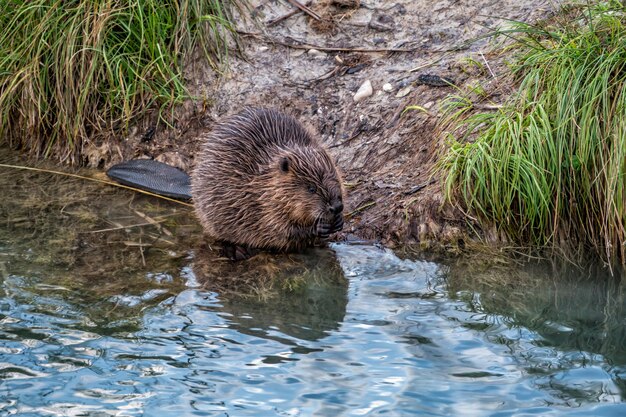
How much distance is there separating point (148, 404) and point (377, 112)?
9.70 feet

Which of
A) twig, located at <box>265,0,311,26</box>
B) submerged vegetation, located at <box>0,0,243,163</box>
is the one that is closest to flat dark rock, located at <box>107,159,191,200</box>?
submerged vegetation, located at <box>0,0,243,163</box>

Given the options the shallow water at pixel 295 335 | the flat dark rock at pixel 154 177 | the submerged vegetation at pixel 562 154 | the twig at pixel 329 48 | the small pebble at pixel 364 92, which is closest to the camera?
the shallow water at pixel 295 335

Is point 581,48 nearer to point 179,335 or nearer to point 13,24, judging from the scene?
point 179,335

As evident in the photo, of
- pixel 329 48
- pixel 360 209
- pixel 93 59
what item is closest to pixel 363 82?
pixel 329 48

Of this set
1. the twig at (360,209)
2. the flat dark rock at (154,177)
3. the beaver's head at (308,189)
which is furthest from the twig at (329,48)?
the beaver's head at (308,189)

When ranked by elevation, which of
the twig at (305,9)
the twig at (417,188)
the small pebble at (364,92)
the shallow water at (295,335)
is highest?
the twig at (305,9)

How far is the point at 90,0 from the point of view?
6051 millimetres

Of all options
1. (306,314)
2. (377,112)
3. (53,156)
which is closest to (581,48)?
(377,112)

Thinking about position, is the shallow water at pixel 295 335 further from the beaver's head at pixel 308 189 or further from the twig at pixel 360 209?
the twig at pixel 360 209

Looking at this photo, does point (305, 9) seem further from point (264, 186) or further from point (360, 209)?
point (264, 186)

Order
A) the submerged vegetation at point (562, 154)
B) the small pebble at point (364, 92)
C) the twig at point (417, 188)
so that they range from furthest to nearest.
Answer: the small pebble at point (364, 92) → the twig at point (417, 188) → the submerged vegetation at point (562, 154)

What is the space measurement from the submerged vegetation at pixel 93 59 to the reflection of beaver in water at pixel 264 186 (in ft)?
3.65

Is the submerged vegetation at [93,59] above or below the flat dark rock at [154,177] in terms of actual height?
above

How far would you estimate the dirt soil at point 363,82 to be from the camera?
5.33m
